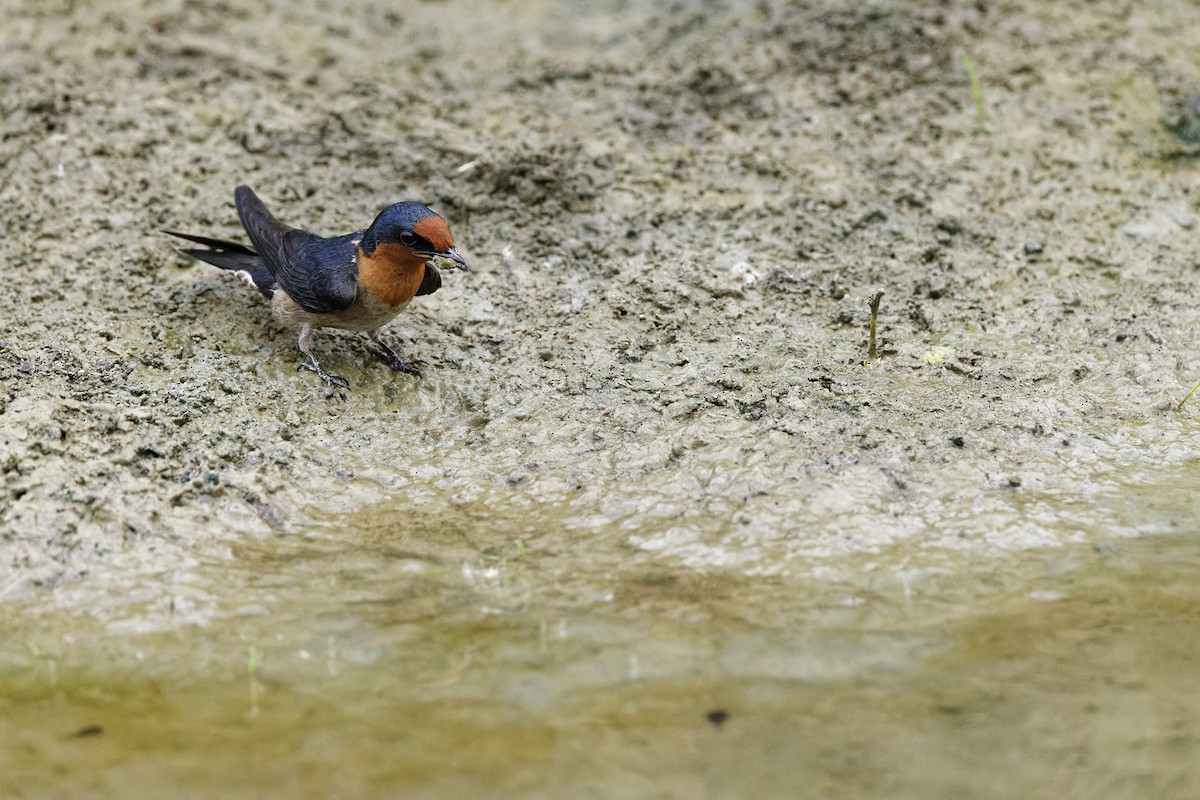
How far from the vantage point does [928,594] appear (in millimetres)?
3752

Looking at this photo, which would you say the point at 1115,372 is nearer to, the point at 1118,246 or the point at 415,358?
the point at 1118,246

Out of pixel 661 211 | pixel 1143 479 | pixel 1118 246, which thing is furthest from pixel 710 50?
pixel 1143 479

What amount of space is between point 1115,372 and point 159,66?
5.74m

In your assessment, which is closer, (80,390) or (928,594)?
(928,594)

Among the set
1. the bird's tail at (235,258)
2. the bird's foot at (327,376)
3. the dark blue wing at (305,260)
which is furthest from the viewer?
the bird's tail at (235,258)

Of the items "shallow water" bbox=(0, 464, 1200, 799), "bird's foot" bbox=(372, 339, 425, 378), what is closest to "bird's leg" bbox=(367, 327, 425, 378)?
"bird's foot" bbox=(372, 339, 425, 378)

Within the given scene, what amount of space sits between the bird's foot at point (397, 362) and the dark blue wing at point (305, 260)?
35 centimetres

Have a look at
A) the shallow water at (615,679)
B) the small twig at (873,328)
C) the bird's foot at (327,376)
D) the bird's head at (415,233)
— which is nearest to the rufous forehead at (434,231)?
the bird's head at (415,233)

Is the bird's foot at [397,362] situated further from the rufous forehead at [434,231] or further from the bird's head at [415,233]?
the rufous forehead at [434,231]

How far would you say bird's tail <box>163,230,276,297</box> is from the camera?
5.34m

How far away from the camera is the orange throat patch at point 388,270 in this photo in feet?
16.1

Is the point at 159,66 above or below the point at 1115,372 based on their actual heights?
above

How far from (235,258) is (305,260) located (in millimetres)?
544

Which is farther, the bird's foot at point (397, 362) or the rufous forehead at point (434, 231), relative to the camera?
the bird's foot at point (397, 362)
